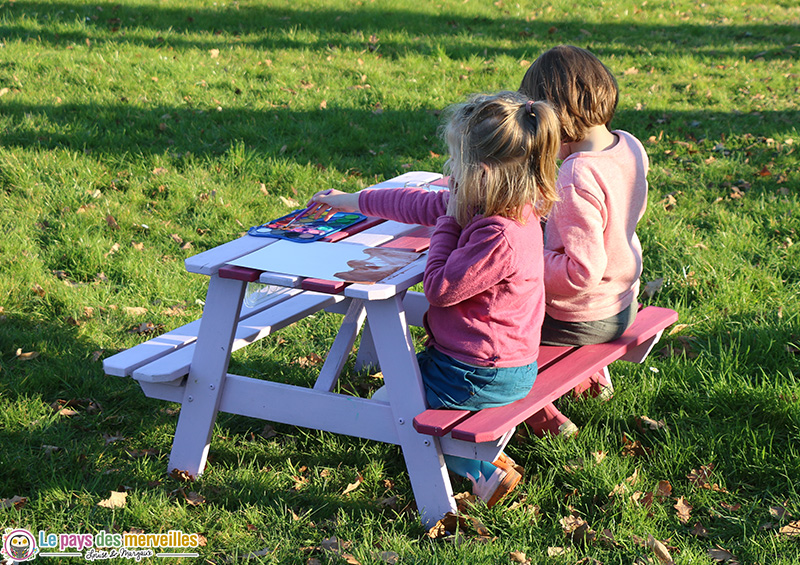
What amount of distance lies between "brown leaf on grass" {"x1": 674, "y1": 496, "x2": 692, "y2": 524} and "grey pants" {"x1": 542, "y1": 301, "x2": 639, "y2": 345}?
2.28ft

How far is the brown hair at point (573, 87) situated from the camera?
9.61 feet

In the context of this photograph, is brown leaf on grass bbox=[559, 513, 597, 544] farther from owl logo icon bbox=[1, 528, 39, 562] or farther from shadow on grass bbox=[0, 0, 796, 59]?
shadow on grass bbox=[0, 0, 796, 59]

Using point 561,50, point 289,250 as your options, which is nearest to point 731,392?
point 561,50

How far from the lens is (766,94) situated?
29.6 feet

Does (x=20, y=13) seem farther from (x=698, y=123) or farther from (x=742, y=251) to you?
(x=742, y=251)

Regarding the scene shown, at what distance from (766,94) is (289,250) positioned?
7.89 metres

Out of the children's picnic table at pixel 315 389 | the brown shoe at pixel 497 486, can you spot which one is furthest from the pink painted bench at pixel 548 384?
the brown shoe at pixel 497 486

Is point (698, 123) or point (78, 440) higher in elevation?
point (698, 123)

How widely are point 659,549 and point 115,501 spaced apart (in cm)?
202

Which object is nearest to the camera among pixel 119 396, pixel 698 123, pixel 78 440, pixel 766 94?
pixel 78 440

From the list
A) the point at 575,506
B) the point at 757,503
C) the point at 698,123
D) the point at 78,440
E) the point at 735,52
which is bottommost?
Answer: the point at 78,440

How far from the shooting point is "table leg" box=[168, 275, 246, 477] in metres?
2.96

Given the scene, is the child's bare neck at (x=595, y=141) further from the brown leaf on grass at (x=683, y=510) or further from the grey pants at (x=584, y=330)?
the brown leaf on grass at (x=683, y=510)

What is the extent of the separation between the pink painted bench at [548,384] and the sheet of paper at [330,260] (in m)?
0.55
